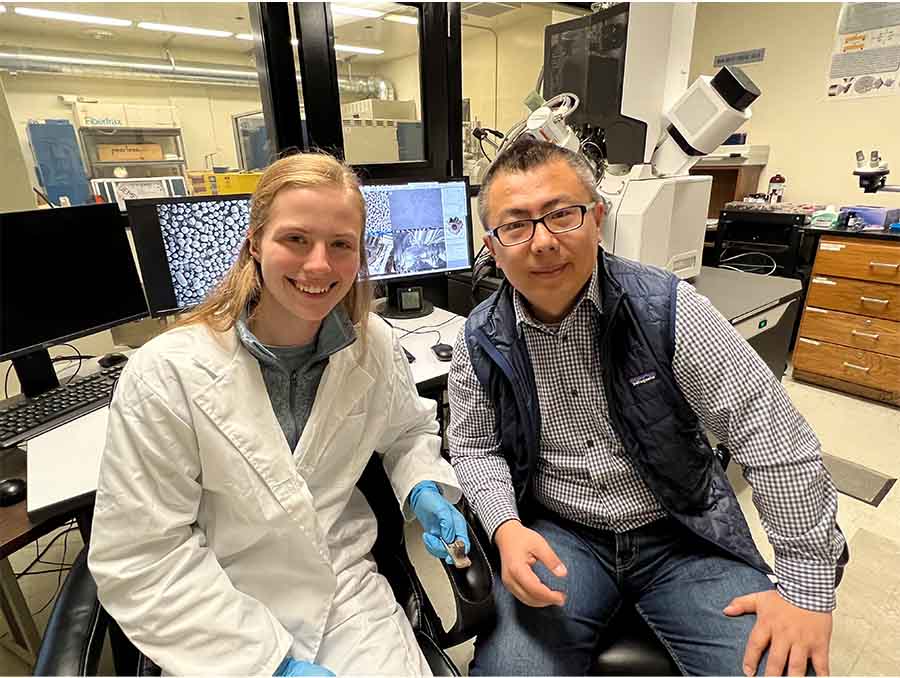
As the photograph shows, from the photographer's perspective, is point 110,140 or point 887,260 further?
point 110,140

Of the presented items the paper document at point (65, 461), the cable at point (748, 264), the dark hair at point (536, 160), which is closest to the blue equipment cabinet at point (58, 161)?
the paper document at point (65, 461)

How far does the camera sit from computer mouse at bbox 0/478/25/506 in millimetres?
974

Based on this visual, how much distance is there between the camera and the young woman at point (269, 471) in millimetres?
766

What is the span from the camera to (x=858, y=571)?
67.2 inches

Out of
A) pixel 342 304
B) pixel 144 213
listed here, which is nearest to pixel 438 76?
pixel 144 213

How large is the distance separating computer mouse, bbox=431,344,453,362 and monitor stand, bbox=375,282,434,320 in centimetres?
42

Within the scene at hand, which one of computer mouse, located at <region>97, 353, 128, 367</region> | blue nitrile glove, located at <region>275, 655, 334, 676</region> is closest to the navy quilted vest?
blue nitrile glove, located at <region>275, 655, 334, 676</region>

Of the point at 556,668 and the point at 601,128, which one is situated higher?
the point at 601,128

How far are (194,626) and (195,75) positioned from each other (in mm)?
4171

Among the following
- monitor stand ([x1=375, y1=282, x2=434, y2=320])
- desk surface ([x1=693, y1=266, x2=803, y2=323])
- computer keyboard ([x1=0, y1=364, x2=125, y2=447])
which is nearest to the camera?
computer keyboard ([x1=0, y1=364, x2=125, y2=447])

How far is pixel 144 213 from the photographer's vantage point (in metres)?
1.41

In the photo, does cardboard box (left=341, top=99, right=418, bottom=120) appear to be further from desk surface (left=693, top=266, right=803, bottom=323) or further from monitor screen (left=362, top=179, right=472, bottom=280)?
desk surface (left=693, top=266, right=803, bottom=323)

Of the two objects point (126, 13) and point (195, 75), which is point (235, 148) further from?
point (195, 75)

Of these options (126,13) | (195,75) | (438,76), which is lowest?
(438,76)
